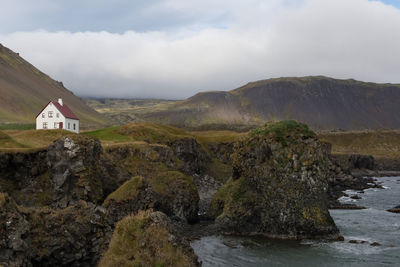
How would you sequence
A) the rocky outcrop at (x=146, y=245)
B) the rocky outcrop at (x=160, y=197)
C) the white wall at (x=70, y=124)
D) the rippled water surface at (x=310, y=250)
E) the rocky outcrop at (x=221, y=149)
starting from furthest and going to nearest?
1. the rocky outcrop at (x=221, y=149)
2. the white wall at (x=70, y=124)
3. the rocky outcrop at (x=160, y=197)
4. the rippled water surface at (x=310, y=250)
5. the rocky outcrop at (x=146, y=245)

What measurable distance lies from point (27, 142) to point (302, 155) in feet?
132

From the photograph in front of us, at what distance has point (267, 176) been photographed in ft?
142

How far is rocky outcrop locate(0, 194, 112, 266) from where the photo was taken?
20.2 metres

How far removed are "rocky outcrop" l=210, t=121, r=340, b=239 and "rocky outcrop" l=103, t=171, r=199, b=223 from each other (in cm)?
582

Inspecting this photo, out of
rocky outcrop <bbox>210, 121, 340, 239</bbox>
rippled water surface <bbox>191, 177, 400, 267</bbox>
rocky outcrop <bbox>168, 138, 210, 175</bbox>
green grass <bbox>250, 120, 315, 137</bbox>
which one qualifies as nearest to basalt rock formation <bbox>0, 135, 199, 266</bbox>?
rocky outcrop <bbox>210, 121, 340, 239</bbox>

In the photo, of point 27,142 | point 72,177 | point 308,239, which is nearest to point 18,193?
point 72,177

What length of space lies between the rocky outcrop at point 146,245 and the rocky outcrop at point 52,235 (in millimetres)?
4873

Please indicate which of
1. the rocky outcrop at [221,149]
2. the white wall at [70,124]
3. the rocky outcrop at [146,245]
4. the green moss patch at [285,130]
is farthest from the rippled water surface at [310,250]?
the rocky outcrop at [221,149]

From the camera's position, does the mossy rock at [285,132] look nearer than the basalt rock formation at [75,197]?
No

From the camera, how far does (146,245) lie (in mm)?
18953

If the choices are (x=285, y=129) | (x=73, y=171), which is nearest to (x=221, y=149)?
(x=285, y=129)

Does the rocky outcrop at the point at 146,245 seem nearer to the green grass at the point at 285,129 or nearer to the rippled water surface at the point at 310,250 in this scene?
the rippled water surface at the point at 310,250

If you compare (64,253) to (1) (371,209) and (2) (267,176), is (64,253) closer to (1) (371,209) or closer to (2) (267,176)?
(2) (267,176)

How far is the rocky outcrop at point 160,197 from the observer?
37625mm
